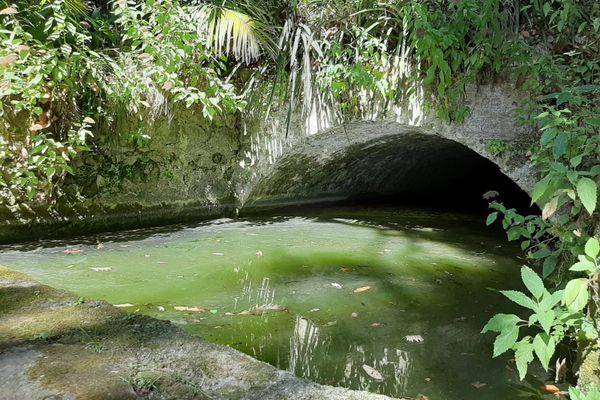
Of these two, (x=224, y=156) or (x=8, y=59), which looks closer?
(x=8, y=59)

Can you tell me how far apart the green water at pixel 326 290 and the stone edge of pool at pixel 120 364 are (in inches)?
32.0

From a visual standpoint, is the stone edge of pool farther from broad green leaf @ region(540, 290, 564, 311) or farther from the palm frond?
the palm frond

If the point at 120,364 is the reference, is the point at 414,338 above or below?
below

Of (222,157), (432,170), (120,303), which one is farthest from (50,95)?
(432,170)

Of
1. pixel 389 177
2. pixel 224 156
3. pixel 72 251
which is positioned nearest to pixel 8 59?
pixel 72 251

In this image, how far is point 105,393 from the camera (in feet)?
4.36

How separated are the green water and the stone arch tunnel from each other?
939 mm

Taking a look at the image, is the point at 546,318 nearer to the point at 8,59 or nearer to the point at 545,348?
the point at 545,348

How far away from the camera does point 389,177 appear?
8.53m

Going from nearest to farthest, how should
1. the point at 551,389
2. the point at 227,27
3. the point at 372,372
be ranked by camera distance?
the point at 551,389
the point at 372,372
the point at 227,27

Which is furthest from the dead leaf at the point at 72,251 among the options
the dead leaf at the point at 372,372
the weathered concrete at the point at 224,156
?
the dead leaf at the point at 372,372

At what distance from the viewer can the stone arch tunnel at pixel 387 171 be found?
18.4ft

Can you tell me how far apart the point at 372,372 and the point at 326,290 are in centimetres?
115

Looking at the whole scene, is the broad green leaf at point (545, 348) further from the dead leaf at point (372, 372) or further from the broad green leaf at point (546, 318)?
the dead leaf at point (372, 372)
